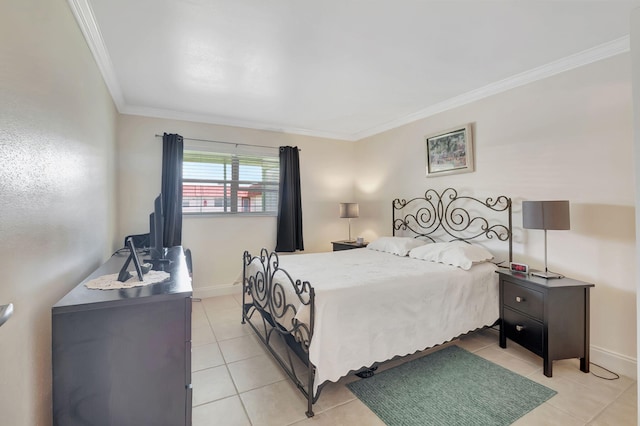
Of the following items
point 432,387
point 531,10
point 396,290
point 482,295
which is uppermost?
point 531,10

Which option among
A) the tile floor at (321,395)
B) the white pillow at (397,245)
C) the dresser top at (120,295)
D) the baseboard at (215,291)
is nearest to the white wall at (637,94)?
the tile floor at (321,395)

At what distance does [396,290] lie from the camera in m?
2.15

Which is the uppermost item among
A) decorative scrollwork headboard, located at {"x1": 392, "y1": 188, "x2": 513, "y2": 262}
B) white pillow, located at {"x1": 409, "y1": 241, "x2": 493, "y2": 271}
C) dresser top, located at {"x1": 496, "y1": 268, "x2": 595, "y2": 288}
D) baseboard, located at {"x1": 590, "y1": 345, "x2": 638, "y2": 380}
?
decorative scrollwork headboard, located at {"x1": 392, "y1": 188, "x2": 513, "y2": 262}

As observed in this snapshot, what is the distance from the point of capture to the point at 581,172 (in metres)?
2.44

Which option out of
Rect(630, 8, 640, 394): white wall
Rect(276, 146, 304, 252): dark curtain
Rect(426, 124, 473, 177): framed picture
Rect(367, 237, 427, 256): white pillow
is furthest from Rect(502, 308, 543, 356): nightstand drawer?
Rect(276, 146, 304, 252): dark curtain

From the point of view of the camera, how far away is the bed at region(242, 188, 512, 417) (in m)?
1.87

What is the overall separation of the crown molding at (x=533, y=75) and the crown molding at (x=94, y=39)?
341cm

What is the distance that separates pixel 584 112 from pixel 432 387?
2556 millimetres

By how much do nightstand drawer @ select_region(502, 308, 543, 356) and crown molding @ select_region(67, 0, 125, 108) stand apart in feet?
12.7

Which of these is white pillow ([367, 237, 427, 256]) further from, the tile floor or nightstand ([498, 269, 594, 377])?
nightstand ([498, 269, 594, 377])

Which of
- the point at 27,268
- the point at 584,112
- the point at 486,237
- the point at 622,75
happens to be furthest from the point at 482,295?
the point at 27,268

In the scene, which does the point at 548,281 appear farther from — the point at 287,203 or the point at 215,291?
the point at 215,291

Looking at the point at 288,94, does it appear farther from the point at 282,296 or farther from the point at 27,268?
the point at 27,268

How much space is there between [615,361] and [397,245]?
1989 mm
